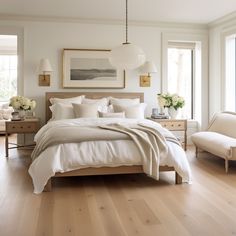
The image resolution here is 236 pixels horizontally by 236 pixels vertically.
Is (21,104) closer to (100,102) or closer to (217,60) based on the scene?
(100,102)

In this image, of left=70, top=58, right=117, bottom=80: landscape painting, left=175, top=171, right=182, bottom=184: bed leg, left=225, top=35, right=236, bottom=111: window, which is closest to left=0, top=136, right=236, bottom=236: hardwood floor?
left=175, top=171, right=182, bottom=184: bed leg

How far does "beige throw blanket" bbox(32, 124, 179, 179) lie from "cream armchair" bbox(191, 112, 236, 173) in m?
1.12

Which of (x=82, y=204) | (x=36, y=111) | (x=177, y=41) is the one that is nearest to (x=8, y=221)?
(x=82, y=204)

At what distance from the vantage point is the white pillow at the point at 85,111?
17.6 ft

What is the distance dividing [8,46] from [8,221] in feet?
24.8

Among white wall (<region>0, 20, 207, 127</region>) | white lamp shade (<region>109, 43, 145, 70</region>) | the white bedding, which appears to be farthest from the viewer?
white wall (<region>0, 20, 207, 127</region>)

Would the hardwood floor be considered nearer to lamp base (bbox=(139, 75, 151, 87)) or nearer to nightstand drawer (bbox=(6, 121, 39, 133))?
nightstand drawer (bbox=(6, 121, 39, 133))

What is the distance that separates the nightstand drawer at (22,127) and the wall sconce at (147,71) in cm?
236

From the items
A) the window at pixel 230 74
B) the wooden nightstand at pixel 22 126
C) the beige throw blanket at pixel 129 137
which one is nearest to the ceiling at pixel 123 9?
the window at pixel 230 74

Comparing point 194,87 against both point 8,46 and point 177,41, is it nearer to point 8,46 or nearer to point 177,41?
point 177,41

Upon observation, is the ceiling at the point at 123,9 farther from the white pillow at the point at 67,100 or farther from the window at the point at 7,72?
the window at the point at 7,72

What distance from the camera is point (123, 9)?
217 inches

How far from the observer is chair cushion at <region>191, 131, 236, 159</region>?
14.7 feet

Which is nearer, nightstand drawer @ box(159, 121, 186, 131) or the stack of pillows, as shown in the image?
the stack of pillows
